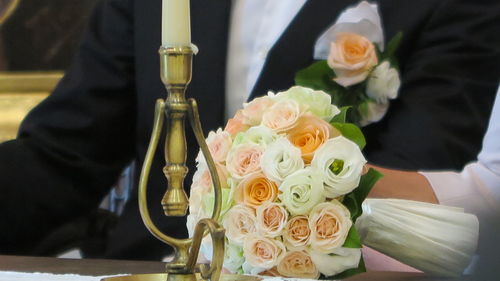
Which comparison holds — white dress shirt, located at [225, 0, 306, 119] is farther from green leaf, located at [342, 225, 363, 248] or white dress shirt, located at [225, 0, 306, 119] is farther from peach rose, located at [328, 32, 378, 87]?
green leaf, located at [342, 225, 363, 248]

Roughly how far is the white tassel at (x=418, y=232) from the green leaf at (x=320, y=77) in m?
0.39

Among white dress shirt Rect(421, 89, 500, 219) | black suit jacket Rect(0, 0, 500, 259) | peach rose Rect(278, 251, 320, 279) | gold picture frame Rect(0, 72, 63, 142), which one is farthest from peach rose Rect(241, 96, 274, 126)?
gold picture frame Rect(0, 72, 63, 142)

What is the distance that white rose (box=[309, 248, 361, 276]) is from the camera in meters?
0.64

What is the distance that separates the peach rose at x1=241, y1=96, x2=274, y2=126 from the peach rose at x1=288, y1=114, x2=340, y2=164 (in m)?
0.03

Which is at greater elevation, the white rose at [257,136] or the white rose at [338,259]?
the white rose at [257,136]

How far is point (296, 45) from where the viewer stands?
49.4 inches

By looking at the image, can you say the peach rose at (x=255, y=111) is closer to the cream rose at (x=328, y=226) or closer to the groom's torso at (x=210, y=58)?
the cream rose at (x=328, y=226)

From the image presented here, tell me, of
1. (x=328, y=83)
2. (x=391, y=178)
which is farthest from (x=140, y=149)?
(x=391, y=178)

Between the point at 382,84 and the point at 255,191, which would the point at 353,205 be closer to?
the point at 255,191

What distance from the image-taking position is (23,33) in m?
2.34

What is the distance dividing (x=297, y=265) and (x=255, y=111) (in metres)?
0.12

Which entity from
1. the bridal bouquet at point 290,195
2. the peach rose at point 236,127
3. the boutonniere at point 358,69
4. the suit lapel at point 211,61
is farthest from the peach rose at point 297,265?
the suit lapel at point 211,61

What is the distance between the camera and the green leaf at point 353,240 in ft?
2.10

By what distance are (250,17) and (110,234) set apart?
0.39 m
